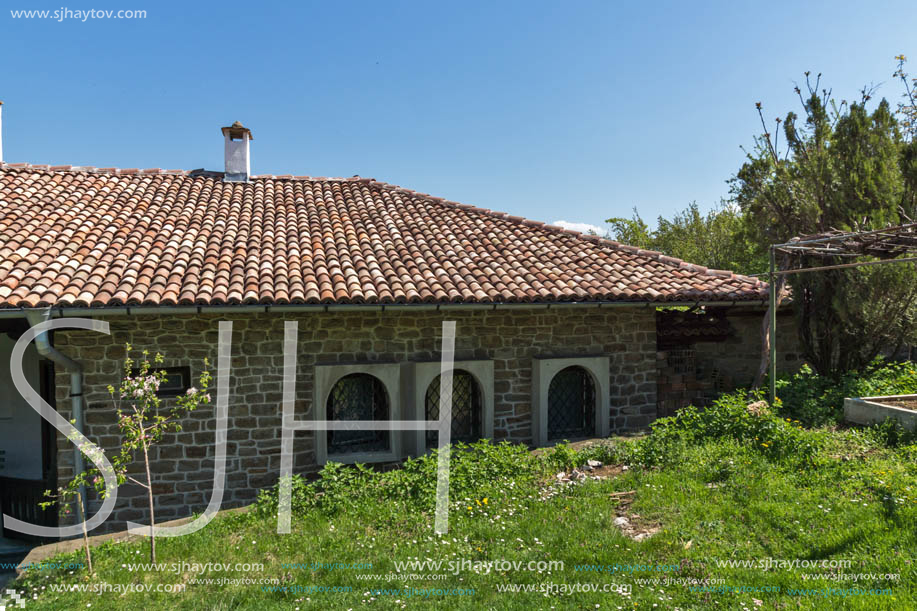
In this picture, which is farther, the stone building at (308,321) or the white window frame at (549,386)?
the white window frame at (549,386)

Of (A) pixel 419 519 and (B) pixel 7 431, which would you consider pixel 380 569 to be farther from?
(B) pixel 7 431

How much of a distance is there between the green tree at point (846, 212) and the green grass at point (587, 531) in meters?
3.71

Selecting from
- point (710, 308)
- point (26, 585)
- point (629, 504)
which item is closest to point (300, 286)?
point (26, 585)

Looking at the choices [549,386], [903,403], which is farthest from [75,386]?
[903,403]

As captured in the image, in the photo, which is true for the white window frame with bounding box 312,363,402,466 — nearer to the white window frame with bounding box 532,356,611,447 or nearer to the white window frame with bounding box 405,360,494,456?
the white window frame with bounding box 405,360,494,456

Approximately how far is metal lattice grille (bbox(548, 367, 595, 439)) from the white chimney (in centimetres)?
792

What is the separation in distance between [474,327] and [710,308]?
4539 mm

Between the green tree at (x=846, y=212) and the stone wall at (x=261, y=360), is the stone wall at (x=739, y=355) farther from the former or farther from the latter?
the stone wall at (x=261, y=360)

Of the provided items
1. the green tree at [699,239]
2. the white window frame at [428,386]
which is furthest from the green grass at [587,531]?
the green tree at [699,239]

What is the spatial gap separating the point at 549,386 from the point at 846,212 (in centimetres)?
673

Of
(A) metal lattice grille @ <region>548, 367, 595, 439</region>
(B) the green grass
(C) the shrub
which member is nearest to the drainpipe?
(B) the green grass

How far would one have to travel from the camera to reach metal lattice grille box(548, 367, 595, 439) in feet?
26.8

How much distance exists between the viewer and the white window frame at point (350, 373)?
6.91 meters

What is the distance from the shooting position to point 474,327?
7.55m
